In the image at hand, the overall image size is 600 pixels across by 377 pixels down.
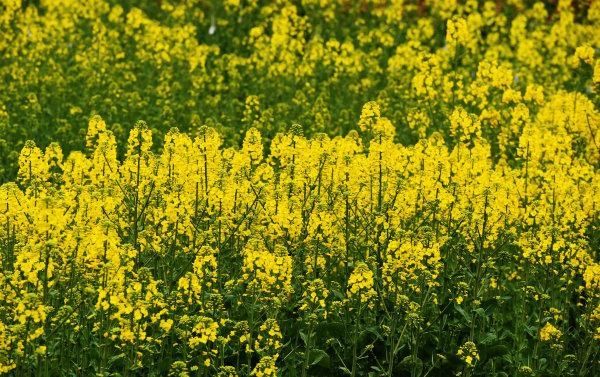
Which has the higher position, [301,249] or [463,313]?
[301,249]

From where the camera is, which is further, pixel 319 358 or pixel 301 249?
pixel 301 249

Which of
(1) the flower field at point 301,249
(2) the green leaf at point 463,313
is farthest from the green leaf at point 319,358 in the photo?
(2) the green leaf at point 463,313

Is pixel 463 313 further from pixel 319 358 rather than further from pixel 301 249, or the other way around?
pixel 301 249

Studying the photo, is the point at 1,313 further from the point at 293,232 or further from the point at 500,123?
the point at 500,123

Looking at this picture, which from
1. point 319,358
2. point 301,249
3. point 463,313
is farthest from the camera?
point 301,249

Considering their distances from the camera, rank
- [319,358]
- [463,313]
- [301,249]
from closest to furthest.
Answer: [319,358]
[463,313]
[301,249]

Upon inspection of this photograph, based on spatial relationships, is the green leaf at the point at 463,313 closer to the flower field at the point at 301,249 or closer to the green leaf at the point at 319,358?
the flower field at the point at 301,249

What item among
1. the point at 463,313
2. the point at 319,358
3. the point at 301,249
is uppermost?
Result: the point at 301,249

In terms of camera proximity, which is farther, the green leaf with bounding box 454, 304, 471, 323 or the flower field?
the green leaf with bounding box 454, 304, 471, 323

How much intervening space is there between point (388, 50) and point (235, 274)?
25.1 feet

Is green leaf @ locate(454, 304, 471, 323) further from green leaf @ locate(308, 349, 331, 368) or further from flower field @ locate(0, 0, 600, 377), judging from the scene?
green leaf @ locate(308, 349, 331, 368)

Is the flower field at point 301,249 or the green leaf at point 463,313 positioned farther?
the green leaf at point 463,313

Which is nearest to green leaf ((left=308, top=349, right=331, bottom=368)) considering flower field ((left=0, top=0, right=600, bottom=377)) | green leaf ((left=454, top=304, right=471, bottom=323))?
flower field ((left=0, top=0, right=600, bottom=377))

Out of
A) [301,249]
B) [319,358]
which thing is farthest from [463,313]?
[301,249]
